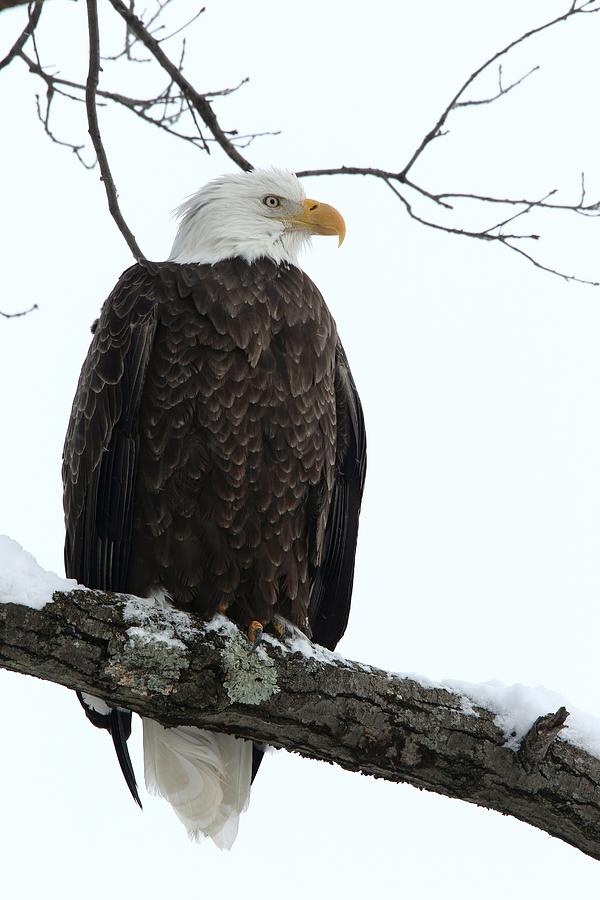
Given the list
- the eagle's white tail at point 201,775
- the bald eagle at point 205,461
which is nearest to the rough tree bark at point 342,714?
the bald eagle at point 205,461

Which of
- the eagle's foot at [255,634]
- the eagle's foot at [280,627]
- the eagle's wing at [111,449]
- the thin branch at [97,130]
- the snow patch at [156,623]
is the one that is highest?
the thin branch at [97,130]

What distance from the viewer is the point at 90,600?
9.61 feet

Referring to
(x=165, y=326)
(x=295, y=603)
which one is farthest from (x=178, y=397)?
(x=295, y=603)

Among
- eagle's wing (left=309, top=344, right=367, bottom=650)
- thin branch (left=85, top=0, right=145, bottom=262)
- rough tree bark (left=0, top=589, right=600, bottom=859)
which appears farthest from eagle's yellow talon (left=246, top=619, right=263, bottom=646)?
thin branch (left=85, top=0, right=145, bottom=262)

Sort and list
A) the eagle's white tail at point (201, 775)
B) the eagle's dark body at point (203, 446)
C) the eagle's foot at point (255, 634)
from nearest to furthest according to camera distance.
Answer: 1. the eagle's foot at point (255, 634)
2. the eagle's dark body at point (203, 446)
3. the eagle's white tail at point (201, 775)

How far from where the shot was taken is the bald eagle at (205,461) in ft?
12.6

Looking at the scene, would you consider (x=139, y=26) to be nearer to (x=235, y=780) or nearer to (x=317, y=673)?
(x=317, y=673)

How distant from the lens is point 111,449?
392 centimetres

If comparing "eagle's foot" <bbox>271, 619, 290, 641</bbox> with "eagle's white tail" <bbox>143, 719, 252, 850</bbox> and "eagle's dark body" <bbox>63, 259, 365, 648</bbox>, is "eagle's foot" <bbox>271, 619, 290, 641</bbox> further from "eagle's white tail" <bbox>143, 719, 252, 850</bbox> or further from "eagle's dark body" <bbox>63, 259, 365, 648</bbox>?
"eagle's white tail" <bbox>143, 719, 252, 850</bbox>

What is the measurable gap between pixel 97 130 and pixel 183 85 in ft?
1.32

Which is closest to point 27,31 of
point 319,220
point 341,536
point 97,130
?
point 97,130

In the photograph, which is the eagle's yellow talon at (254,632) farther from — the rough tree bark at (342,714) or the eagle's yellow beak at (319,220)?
the eagle's yellow beak at (319,220)

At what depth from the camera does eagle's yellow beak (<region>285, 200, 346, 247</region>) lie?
4.67m

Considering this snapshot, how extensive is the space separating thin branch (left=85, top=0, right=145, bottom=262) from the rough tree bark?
178cm
